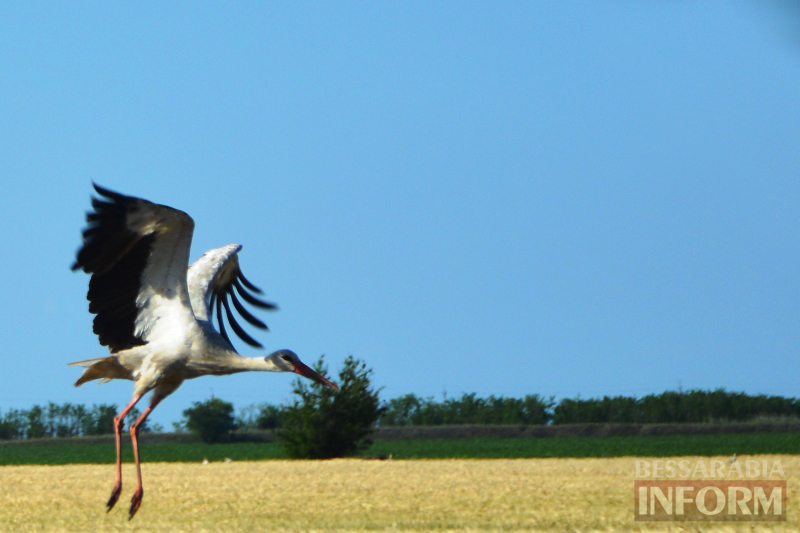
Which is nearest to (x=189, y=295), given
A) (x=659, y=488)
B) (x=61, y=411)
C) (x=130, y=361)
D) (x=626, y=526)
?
(x=130, y=361)

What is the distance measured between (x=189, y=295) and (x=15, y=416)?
140 feet

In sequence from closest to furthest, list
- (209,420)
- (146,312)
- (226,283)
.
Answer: (146,312)
(226,283)
(209,420)

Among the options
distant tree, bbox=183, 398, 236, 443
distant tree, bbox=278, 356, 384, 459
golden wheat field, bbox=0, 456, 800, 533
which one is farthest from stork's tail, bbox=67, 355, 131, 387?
distant tree, bbox=183, 398, 236, 443

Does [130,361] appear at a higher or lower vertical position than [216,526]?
higher

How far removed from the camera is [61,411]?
47969 millimetres

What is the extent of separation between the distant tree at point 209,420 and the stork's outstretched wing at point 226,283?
111 ft

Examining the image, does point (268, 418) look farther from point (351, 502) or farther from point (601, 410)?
point (351, 502)

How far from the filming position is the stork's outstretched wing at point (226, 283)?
1109 centimetres

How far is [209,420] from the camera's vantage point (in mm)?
45281

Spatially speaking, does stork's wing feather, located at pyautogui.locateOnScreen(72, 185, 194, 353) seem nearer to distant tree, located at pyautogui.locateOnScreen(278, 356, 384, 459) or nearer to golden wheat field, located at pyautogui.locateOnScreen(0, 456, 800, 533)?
golden wheat field, located at pyautogui.locateOnScreen(0, 456, 800, 533)

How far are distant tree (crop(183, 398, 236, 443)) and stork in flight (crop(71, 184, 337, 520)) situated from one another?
35.9 meters

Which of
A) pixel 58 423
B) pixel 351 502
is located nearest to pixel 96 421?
pixel 58 423

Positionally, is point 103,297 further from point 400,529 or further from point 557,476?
point 557,476

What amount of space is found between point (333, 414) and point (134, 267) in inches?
716
